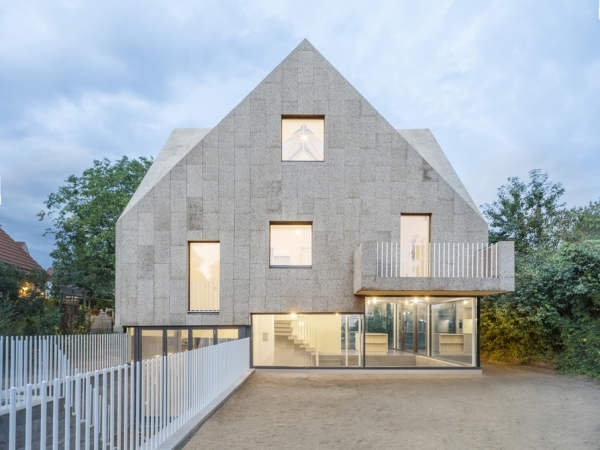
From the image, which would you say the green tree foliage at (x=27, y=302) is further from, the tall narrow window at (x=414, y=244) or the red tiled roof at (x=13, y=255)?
the tall narrow window at (x=414, y=244)

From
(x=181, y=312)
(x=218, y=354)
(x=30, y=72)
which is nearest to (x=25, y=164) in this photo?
(x=30, y=72)

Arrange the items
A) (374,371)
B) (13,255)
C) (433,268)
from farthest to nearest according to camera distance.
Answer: (13,255), (374,371), (433,268)

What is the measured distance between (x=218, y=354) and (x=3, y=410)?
3312mm

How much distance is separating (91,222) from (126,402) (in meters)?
22.4

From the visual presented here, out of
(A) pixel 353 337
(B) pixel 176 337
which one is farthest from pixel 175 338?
(A) pixel 353 337

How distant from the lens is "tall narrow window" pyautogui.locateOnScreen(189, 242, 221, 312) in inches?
534

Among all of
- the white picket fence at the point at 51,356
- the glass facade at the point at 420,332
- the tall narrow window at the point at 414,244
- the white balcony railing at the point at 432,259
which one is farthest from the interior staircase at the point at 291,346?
the white picket fence at the point at 51,356

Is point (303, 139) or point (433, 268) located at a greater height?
point (303, 139)

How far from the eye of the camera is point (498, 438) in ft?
21.2

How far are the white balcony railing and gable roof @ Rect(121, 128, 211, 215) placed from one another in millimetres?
6499

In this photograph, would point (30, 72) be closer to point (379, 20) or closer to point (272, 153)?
point (379, 20)

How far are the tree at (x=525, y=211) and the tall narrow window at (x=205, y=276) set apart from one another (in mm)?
13428

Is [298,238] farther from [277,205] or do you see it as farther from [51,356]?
[51,356]

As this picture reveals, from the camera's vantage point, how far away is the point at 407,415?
778cm
